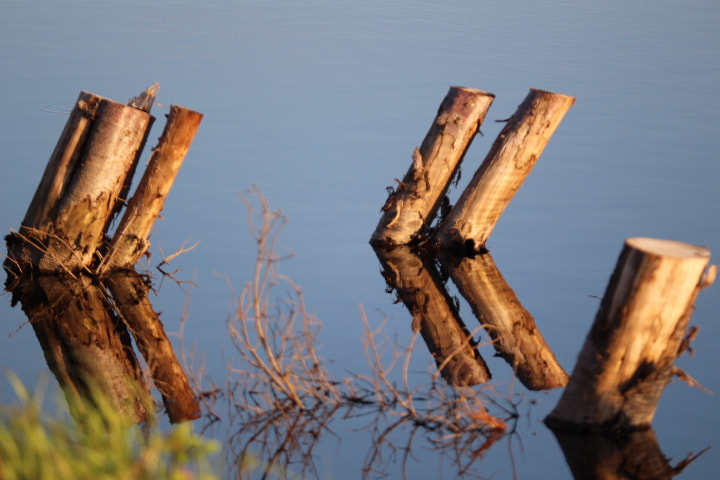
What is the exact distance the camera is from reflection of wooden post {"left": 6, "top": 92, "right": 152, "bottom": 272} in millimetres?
6414

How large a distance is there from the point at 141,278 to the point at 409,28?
14.3 m

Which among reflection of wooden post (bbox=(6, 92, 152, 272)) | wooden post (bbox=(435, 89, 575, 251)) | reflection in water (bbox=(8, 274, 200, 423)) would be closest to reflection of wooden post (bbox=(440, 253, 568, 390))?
wooden post (bbox=(435, 89, 575, 251))

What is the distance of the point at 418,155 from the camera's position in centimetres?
726

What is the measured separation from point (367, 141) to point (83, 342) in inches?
240

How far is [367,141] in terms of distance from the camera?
37.2 ft

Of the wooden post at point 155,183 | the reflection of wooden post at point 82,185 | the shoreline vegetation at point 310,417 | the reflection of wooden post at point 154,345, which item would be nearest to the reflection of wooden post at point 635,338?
the shoreline vegetation at point 310,417

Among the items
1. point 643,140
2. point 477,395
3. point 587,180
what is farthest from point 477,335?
point 643,140

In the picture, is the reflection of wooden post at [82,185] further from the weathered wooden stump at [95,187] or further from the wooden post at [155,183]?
the wooden post at [155,183]

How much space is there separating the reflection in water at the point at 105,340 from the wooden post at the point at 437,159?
6.42 ft

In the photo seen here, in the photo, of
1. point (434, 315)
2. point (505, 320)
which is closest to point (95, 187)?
point (434, 315)

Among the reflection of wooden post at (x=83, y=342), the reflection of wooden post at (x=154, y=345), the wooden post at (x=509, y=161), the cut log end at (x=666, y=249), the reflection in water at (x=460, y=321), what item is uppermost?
the wooden post at (x=509, y=161)

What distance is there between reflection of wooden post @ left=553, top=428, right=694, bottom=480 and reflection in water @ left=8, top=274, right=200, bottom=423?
1751 mm

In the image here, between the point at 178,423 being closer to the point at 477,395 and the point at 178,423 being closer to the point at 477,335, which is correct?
the point at 477,395

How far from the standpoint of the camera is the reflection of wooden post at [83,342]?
5.05m
